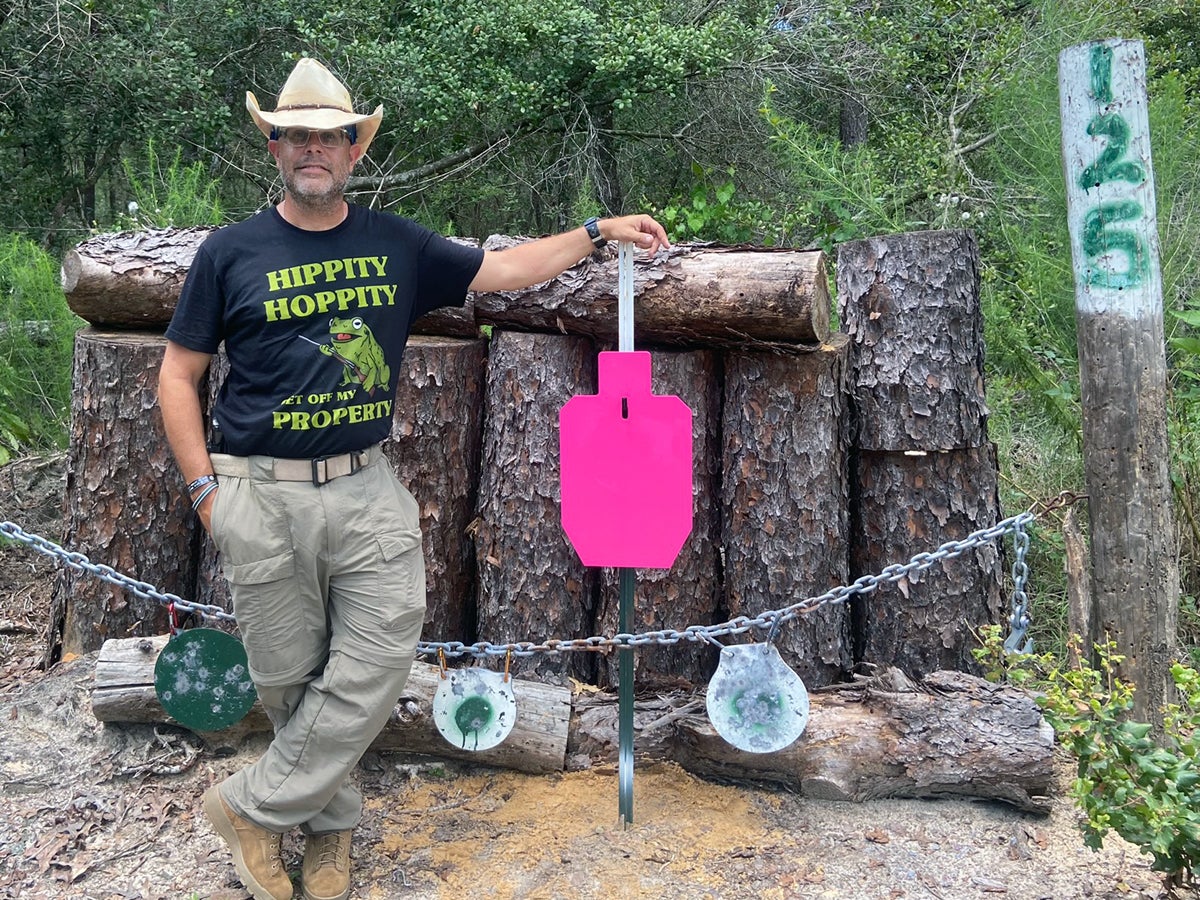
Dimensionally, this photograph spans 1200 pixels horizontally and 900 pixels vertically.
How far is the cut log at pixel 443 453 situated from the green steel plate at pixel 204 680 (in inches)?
24.6

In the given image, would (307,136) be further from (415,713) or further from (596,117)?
(596,117)

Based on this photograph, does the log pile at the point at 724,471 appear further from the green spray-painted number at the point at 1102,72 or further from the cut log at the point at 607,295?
the green spray-painted number at the point at 1102,72

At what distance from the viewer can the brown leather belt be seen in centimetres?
250

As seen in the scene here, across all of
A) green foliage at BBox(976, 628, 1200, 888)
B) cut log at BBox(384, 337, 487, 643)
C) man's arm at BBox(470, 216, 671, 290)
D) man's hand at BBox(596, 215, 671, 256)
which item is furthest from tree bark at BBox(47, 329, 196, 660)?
green foliage at BBox(976, 628, 1200, 888)

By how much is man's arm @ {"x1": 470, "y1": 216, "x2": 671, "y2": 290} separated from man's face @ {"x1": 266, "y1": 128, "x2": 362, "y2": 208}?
456 mm

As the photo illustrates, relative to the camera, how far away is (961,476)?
3.22 meters

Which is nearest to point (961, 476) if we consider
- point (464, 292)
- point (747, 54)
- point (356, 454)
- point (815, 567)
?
point (815, 567)

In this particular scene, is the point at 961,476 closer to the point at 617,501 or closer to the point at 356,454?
the point at 617,501

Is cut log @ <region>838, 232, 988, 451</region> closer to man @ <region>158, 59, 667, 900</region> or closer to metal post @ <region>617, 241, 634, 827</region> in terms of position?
metal post @ <region>617, 241, 634, 827</region>

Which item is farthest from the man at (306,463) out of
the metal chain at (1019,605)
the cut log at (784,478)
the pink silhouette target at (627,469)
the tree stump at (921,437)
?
the metal chain at (1019,605)

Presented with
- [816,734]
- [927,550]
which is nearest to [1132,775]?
[816,734]

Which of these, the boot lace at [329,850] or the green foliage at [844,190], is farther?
the green foliage at [844,190]

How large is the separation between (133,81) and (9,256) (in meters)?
3.27

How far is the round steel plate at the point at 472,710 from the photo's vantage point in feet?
9.91
